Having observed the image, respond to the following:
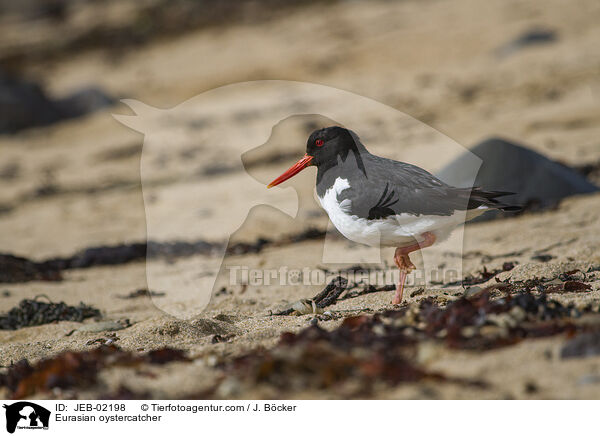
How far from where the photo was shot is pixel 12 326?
5227 mm

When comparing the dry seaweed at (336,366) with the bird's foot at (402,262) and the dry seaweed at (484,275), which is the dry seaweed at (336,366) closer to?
the bird's foot at (402,262)

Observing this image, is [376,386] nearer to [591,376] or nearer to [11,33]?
[591,376]

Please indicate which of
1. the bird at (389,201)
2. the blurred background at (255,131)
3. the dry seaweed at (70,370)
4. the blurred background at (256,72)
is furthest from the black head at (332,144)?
the blurred background at (256,72)

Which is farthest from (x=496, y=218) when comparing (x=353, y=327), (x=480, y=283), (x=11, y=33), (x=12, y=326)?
(x=11, y=33)

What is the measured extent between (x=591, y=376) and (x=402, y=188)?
5.85 feet

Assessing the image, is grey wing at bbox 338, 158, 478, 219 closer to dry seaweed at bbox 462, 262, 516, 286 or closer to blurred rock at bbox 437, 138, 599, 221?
dry seaweed at bbox 462, 262, 516, 286

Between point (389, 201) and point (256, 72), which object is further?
point (256, 72)

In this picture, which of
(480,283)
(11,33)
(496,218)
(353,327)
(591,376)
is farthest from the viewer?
(11,33)

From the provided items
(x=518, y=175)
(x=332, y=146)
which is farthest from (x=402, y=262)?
(x=518, y=175)

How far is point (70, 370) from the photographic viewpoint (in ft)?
10.8

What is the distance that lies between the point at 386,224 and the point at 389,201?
151mm

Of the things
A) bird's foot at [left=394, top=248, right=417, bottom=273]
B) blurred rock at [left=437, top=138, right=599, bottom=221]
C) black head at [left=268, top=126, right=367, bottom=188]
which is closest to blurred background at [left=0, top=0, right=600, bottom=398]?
blurred rock at [left=437, top=138, right=599, bottom=221]

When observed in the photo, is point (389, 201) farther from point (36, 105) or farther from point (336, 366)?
point (36, 105)
